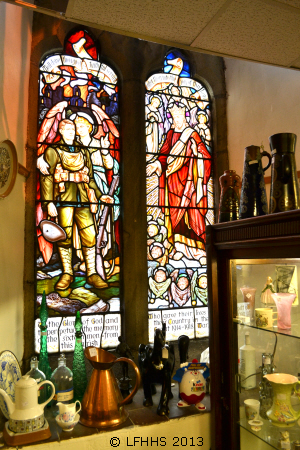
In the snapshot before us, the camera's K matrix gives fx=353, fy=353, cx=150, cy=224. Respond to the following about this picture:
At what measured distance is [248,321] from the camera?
1.53 metres

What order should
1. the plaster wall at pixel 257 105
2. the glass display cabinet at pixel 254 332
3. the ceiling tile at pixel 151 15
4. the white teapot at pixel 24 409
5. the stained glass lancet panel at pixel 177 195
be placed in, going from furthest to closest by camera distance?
the stained glass lancet panel at pixel 177 195 < the plaster wall at pixel 257 105 < the white teapot at pixel 24 409 < the glass display cabinet at pixel 254 332 < the ceiling tile at pixel 151 15

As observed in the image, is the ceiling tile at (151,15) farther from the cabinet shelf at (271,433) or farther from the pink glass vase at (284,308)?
the cabinet shelf at (271,433)

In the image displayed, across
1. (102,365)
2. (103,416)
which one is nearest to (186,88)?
(102,365)

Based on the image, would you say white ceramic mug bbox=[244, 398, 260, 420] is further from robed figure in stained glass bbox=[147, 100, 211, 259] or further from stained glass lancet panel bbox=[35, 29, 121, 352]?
robed figure in stained glass bbox=[147, 100, 211, 259]

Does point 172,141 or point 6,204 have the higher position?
point 172,141

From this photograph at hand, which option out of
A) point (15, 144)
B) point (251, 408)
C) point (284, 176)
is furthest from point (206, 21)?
point (251, 408)

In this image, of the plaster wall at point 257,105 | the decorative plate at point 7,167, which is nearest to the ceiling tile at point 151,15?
the decorative plate at point 7,167

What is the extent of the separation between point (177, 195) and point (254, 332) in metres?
1.35

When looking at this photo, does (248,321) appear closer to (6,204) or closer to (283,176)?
(283,176)

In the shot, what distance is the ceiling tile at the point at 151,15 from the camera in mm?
1218

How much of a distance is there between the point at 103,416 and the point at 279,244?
1064 mm

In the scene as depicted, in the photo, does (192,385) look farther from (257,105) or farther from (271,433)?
(257,105)

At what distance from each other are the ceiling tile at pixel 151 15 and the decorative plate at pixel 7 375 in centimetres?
142

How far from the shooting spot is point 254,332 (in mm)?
1523
